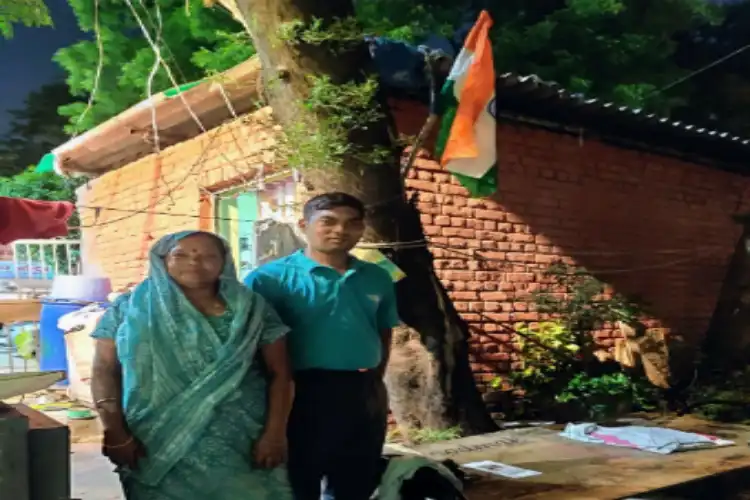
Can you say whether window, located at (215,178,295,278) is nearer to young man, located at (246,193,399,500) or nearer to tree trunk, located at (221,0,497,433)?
tree trunk, located at (221,0,497,433)

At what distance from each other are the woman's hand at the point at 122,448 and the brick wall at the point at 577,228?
3.81m

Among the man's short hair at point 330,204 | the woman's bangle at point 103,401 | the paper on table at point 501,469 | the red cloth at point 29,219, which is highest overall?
the red cloth at point 29,219

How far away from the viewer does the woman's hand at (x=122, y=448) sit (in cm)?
218

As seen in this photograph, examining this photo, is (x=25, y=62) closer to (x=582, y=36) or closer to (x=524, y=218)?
(x=582, y=36)

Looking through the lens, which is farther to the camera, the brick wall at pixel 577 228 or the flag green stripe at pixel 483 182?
Answer: the brick wall at pixel 577 228

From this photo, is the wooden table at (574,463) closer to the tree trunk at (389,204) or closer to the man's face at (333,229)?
the tree trunk at (389,204)

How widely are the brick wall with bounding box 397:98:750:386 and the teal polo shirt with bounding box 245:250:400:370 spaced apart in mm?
3096

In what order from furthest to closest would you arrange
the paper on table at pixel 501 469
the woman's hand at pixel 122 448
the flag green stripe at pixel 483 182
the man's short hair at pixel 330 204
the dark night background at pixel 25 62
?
the dark night background at pixel 25 62 → the flag green stripe at pixel 483 182 → the paper on table at pixel 501 469 → the man's short hair at pixel 330 204 → the woman's hand at pixel 122 448

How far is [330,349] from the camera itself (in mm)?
→ 2590

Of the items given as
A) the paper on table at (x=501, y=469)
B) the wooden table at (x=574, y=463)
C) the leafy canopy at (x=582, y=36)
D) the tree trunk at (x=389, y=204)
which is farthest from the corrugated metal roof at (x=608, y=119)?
the paper on table at (x=501, y=469)

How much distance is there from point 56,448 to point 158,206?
5.82 m

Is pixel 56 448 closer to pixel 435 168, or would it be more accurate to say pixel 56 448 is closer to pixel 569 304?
pixel 435 168

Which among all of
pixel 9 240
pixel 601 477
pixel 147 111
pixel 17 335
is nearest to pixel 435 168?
pixel 147 111

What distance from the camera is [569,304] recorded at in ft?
22.1
